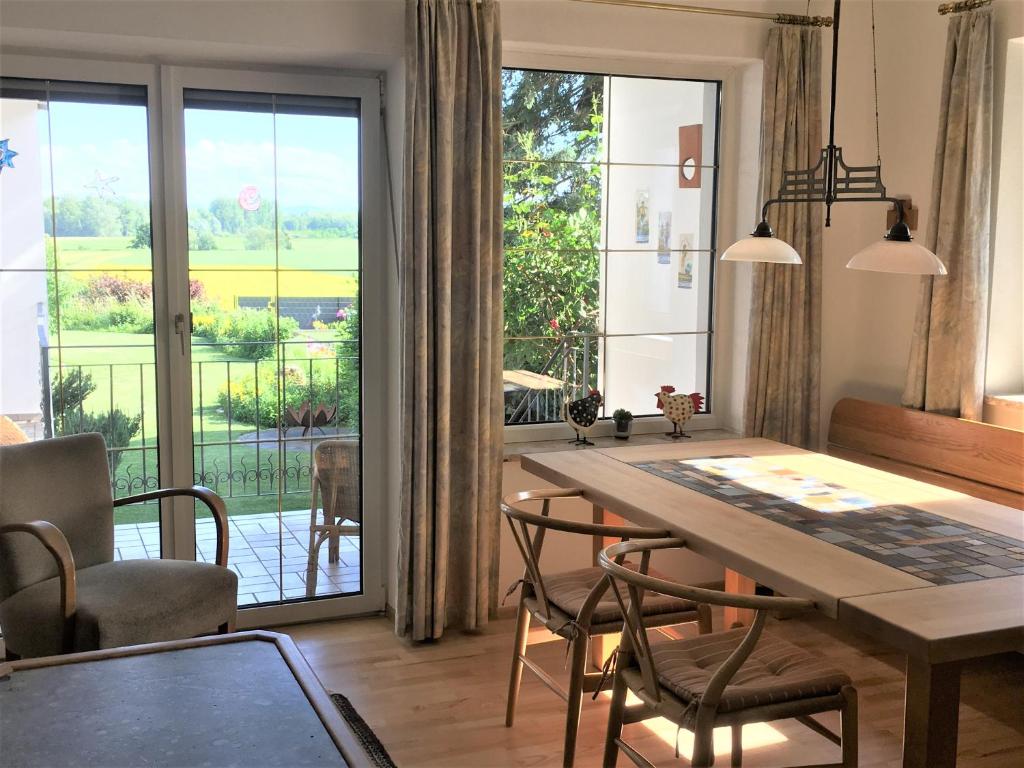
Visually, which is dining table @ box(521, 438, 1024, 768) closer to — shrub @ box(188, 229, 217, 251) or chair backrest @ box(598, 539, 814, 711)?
chair backrest @ box(598, 539, 814, 711)

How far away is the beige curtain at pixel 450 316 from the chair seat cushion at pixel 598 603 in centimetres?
87

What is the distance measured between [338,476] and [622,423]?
3.99 ft

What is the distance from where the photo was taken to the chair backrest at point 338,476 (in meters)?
4.27

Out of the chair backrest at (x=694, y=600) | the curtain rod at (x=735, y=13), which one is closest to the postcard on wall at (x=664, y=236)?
the curtain rod at (x=735, y=13)

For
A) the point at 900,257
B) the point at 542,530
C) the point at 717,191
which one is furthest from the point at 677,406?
the point at 900,257

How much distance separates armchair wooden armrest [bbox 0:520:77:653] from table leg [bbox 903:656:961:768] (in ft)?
7.39

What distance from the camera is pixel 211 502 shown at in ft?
11.2

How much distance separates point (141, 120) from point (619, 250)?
2.00m

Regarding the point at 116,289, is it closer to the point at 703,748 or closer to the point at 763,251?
the point at 763,251

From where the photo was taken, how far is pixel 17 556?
316 cm

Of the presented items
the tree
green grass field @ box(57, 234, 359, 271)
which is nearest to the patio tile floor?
green grass field @ box(57, 234, 359, 271)

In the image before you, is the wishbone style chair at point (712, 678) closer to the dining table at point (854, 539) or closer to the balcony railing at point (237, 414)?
the dining table at point (854, 539)

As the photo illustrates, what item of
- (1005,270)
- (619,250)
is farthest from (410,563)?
Answer: (1005,270)

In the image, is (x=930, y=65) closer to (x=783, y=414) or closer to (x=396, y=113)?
(x=783, y=414)
